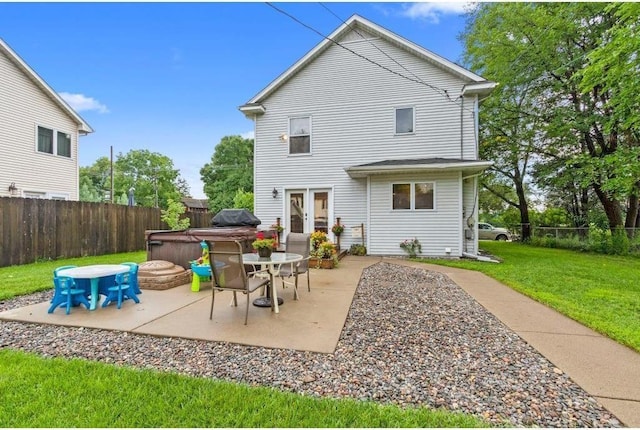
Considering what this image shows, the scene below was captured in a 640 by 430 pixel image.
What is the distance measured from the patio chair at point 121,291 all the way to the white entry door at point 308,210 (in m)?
6.91

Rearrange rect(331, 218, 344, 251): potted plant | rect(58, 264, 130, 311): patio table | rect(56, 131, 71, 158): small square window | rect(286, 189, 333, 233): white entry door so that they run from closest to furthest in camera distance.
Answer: rect(58, 264, 130, 311): patio table < rect(331, 218, 344, 251): potted plant < rect(286, 189, 333, 233): white entry door < rect(56, 131, 71, 158): small square window

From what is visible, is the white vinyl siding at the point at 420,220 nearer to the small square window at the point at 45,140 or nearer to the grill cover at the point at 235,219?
the grill cover at the point at 235,219

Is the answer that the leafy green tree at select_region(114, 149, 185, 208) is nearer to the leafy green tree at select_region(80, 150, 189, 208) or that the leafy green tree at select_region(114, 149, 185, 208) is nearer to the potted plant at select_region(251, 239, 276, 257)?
the leafy green tree at select_region(80, 150, 189, 208)

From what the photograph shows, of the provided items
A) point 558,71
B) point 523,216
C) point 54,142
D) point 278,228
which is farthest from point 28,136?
point 523,216

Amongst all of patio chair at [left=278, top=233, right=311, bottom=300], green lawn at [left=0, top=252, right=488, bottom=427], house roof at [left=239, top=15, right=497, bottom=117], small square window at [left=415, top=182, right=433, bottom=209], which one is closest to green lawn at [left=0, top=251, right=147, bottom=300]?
green lawn at [left=0, top=252, right=488, bottom=427]

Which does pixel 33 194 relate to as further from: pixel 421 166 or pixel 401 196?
pixel 421 166

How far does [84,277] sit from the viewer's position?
13.8 feet

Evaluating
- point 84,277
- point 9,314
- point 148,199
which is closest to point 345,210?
point 84,277

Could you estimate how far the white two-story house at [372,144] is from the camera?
9.84 metres

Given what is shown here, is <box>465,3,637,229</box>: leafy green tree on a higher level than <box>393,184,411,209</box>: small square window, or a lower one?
higher

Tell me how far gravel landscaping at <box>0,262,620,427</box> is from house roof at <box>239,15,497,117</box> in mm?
8238

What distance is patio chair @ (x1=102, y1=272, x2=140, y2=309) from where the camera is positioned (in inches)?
178

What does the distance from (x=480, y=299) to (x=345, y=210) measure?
626 centimetres

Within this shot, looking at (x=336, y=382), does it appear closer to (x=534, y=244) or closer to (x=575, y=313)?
(x=575, y=313)
